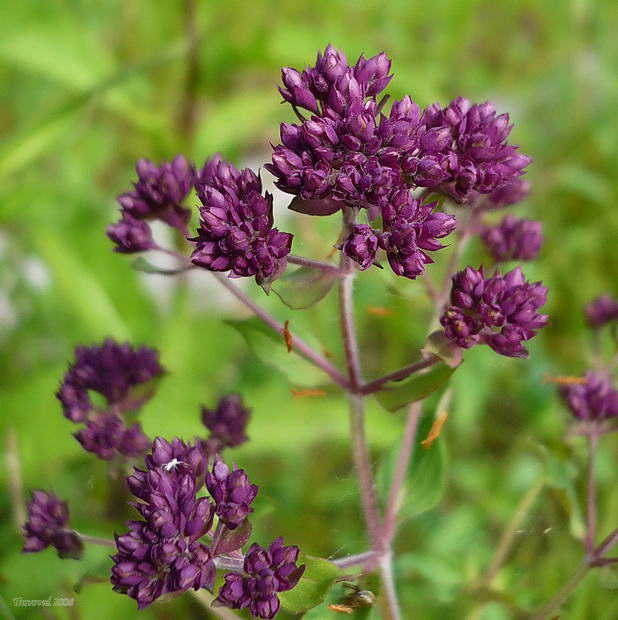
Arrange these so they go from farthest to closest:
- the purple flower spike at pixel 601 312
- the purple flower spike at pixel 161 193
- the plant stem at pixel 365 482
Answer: the purple flower spike at pixel 601 312, the purple flower spike at pixel 161 193, the plant stem at pixel 365 482

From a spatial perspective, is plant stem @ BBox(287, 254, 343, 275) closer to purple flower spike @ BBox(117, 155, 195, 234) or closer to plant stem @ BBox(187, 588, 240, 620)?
purple flower spike @ BBox(117, 155, 195, 234)

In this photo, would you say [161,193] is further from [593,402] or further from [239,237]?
[593,402]

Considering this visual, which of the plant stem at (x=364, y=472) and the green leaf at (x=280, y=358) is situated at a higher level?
the green leaf at (x=280, y=358)

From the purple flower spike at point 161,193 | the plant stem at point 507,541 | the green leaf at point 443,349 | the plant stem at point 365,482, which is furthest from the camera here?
the plant stem at point 507,541

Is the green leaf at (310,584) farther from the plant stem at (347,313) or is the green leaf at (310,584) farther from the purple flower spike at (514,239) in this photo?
the purple flower spike at (514,239)

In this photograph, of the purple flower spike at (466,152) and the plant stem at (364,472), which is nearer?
the purple flower spike at (466,152)

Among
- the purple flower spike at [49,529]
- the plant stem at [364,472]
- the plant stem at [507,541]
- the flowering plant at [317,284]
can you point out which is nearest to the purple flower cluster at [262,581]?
the flowering plant at [317,284]

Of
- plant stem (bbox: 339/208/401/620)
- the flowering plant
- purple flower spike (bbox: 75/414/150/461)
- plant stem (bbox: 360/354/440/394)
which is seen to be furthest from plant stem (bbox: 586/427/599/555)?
purple flower spike (bbox: 75/414/150/461)
